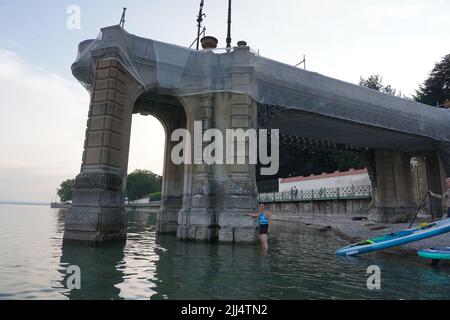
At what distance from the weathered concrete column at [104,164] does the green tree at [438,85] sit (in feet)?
118

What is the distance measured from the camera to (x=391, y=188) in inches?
927

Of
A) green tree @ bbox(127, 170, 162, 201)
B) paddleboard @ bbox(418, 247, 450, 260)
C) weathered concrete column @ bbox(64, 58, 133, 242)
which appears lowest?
paddleboard @ bbox(418, 247, 450, 260)

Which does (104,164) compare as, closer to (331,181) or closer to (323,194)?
(323,194)

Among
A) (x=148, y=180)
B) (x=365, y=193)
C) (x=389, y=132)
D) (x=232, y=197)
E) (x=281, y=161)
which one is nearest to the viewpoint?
(x=232, y=197)

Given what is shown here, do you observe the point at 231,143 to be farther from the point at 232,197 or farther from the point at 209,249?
the point at 209,249

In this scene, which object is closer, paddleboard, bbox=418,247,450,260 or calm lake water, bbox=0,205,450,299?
calm lake water, bbox=0,205,450,299

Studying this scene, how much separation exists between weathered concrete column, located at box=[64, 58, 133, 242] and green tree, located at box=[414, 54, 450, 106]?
36103mm

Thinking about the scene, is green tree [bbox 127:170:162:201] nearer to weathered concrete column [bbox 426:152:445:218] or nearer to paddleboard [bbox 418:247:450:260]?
weathered concrete column [bbox 426:152:445:218]

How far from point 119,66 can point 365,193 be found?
26665 mm

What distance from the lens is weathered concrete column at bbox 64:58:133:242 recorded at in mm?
10266

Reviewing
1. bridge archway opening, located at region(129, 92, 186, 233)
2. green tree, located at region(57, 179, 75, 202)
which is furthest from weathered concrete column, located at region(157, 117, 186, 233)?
green tree, located at region(57, 179, 75, 202)
